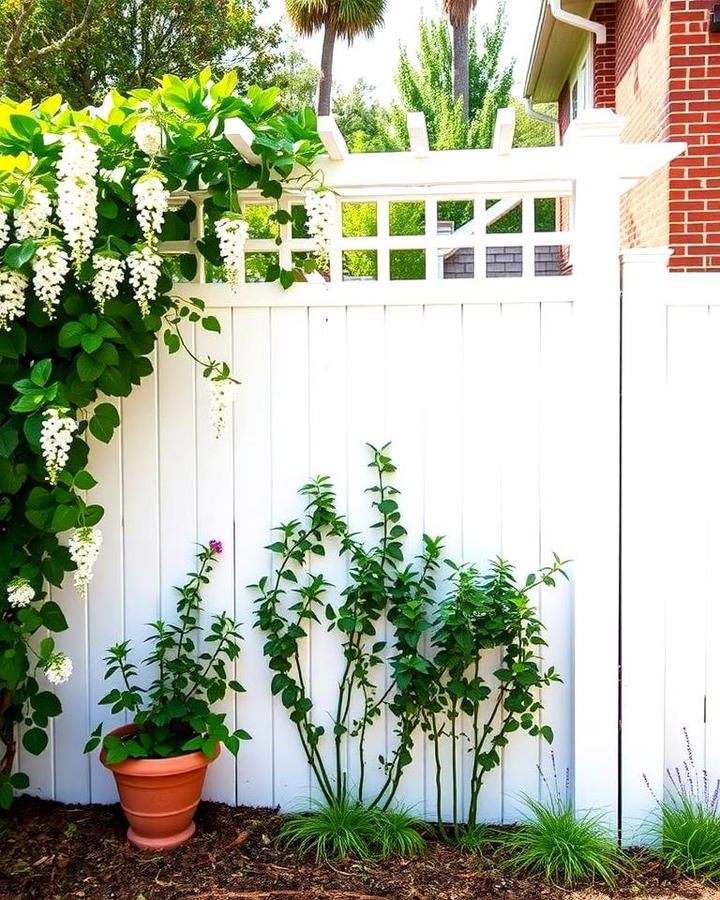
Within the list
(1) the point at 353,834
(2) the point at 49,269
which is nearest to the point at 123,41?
(2) the point at 49,269

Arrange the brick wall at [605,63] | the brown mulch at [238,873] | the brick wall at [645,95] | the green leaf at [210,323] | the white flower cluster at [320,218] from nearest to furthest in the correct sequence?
the brown mulch at [238,873], the white flower cluster at [320,218], the green leaf at [210,323], the brick wall at [645,95], the brick wall at [605,63]

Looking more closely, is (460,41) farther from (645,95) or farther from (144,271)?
(144,271)

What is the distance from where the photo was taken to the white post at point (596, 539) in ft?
9.08

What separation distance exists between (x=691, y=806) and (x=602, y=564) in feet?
2.62

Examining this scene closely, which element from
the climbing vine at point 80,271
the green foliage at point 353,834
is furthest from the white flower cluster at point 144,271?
the green foliage at point 353,834

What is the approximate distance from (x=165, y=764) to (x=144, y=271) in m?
1.43

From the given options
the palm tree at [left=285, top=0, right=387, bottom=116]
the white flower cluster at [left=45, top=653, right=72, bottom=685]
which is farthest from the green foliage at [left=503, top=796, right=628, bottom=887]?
the palm tree at [left=285, top=0, right=387, bottom=116]

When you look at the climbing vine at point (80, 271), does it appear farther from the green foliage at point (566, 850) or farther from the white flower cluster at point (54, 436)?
the green foliage at point (566, 850)

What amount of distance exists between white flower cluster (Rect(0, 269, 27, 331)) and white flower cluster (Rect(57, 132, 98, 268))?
0.19 m

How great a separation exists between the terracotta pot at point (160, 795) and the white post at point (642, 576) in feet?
4.22

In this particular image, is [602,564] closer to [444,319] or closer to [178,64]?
[444,319]

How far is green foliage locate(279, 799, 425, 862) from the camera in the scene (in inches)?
106

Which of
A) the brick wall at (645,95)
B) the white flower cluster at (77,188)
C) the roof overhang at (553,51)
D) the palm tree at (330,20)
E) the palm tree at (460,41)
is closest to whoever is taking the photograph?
the white flower cluster at (77,188)

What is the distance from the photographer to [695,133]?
574cm
